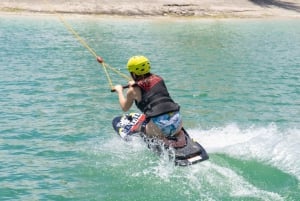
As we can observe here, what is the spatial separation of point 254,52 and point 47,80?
527 inches

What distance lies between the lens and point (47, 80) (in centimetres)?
1895

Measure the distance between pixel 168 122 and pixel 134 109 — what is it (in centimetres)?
536

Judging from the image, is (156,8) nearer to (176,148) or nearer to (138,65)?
(138,65)

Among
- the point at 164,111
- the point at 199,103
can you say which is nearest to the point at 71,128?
the point at 164,111

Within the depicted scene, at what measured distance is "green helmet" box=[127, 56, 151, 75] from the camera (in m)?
10.2

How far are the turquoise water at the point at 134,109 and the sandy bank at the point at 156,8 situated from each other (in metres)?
12.7

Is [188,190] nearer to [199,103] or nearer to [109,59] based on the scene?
[199,103]

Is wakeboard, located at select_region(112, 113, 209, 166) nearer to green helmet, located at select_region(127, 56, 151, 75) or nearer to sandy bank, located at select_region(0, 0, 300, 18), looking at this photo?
green helmet, located at select_region(127, 56, 151, 75)

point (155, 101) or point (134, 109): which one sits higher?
point (155, 101)

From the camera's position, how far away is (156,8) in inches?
1797

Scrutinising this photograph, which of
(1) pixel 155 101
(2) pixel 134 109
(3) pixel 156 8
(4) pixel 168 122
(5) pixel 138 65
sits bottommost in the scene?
(3) pixel 156 8

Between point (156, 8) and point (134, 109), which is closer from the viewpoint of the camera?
point (134, 109)

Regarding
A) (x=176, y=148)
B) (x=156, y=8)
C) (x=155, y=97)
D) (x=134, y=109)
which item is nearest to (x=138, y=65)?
(x=155, y=97)

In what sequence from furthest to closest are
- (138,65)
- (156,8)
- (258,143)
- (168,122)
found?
(156,8), (258,143), (168,122), (138,65)
